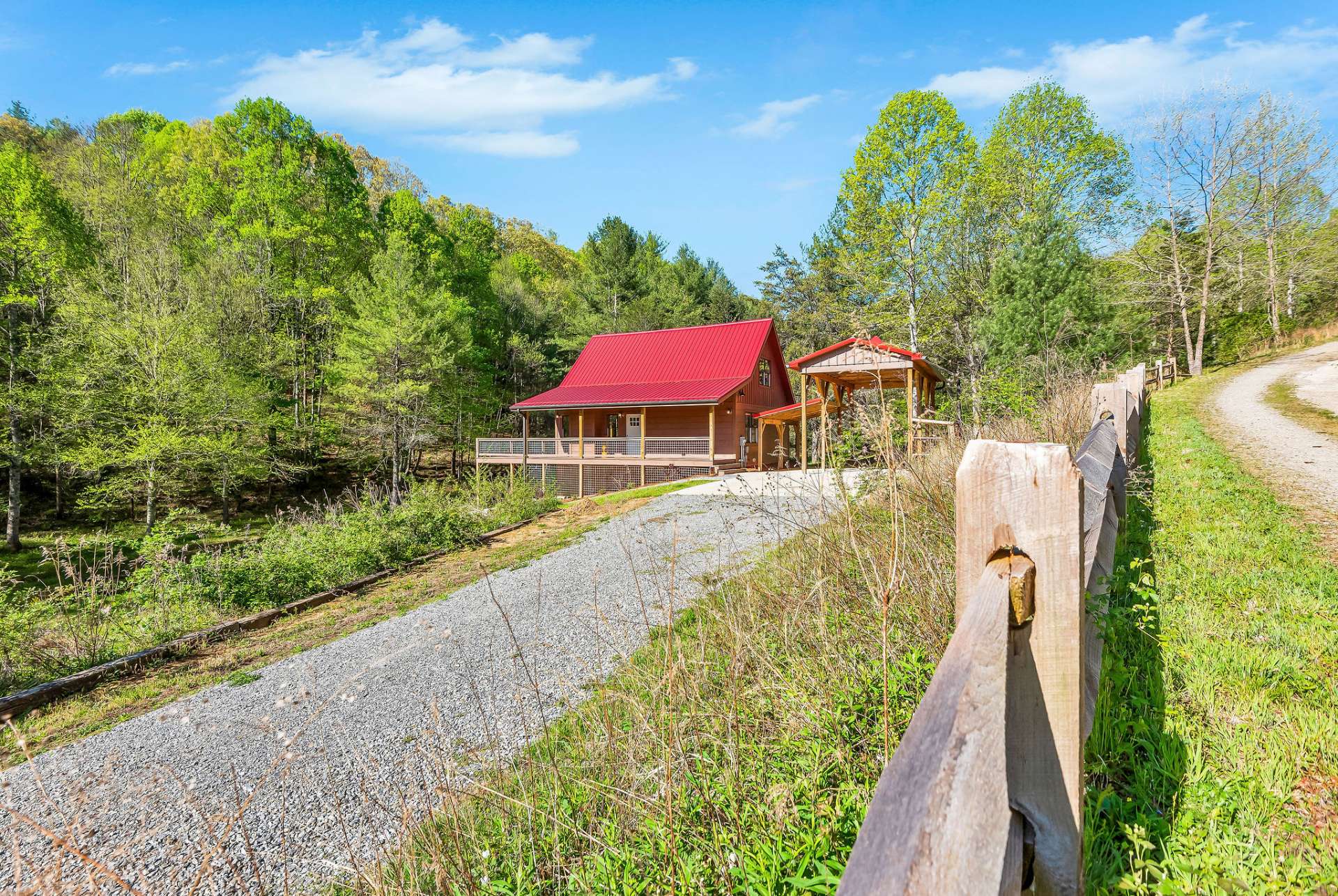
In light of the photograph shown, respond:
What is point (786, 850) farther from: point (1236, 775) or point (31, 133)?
point (31, 133)

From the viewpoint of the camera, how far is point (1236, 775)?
1.76 m

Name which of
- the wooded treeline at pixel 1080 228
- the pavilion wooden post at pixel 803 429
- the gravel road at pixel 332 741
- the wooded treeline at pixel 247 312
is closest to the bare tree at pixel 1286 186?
the wooded treeline at pixel 1080 228

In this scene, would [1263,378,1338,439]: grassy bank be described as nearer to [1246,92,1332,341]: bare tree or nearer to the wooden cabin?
[1246,92,1332,341]: bare tree

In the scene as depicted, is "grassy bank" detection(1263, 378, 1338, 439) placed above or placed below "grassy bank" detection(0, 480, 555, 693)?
above

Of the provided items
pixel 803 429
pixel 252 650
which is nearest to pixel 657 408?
pixel 803 429

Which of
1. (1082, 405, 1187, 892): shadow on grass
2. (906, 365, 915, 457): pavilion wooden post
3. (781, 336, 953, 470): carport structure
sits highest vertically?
(781, 336, 953, 470): carport structure

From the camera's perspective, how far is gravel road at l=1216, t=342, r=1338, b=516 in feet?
18.8

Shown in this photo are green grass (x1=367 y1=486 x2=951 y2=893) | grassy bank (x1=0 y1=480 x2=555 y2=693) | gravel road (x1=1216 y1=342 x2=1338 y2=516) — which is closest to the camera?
green grass (x1=367 y1=486 x2=951 y2=893)

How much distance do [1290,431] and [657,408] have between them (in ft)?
67.0

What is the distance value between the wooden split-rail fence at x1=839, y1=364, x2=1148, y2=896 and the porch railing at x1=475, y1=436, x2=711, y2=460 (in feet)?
71.1

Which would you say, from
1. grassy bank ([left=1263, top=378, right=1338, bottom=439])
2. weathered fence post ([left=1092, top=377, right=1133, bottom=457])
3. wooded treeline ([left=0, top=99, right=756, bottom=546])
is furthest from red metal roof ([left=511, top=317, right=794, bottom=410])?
weathered fence post ([left=1092, top=377, right=1133, bottom=457])

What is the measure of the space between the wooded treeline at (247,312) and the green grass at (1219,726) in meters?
23.8

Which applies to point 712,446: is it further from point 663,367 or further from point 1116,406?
point 1116,406

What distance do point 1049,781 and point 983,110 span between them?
32.3 m
